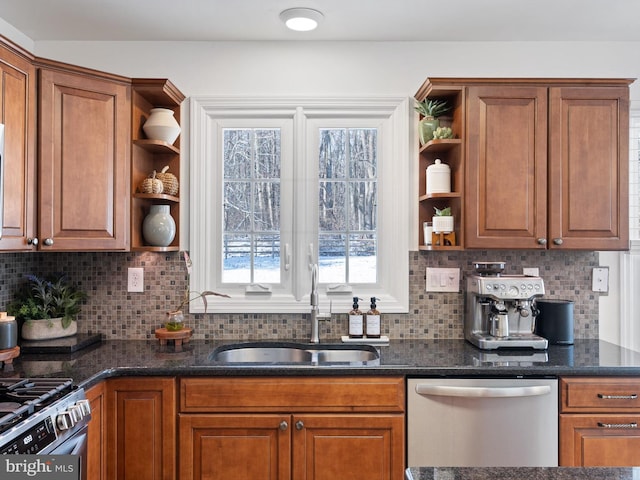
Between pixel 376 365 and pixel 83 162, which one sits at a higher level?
pixel 83 162

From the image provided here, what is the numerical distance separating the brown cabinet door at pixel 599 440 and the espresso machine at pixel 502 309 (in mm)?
399

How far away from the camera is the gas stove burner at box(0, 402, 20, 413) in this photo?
144 centimetres

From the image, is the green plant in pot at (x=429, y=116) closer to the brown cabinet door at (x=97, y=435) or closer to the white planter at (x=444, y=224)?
the white planter at (x=444, y=224)

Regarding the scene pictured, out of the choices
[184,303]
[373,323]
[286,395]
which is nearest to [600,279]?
[373,323]

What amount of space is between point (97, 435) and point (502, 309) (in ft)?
6.32

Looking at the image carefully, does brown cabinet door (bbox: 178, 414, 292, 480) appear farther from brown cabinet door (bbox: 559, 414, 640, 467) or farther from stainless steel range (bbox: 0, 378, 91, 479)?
brown cabinet door (bbox: 559, 414, 640, 467)

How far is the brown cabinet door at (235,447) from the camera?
206 centimetres

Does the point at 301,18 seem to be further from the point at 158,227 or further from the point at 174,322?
the point at 174,322

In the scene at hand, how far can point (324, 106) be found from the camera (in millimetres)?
2689

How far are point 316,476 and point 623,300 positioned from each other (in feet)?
6.41

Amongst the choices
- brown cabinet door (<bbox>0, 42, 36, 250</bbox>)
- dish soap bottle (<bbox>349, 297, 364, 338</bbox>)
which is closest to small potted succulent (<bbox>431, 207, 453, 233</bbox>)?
dish soap bottle (<bbox>349, 297, 364, 338</bbox>)

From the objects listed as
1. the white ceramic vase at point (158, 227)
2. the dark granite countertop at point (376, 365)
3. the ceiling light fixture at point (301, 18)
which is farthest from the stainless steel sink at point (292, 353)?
the ceiling light fixture at point (301, 18)

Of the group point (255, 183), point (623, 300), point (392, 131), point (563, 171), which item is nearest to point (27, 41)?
point (255, 183)

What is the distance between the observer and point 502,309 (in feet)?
7.82
